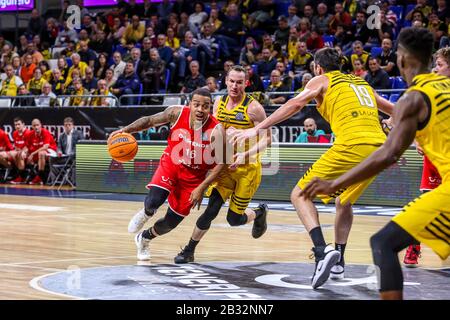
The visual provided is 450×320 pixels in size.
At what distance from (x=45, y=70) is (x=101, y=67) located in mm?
2048

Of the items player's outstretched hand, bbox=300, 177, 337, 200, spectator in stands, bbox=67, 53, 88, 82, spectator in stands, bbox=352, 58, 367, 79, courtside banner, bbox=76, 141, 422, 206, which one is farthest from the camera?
spectator in stands, bbox=67, 53, 88, 82

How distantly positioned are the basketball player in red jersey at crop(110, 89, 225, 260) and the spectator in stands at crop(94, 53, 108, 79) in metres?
13.6

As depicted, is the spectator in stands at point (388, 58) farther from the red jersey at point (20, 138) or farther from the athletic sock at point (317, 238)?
the athletic sock at point (317, 238)

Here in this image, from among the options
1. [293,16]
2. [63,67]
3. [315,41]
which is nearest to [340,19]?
[315,41]

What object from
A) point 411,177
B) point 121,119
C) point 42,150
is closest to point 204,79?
point 121,119

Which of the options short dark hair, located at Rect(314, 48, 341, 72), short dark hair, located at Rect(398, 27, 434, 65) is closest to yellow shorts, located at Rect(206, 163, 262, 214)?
short dark hair, located at Rect(314, 48, 341, 72)

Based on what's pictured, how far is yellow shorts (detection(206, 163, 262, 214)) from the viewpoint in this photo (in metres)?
8.95

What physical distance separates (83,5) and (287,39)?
9539mm

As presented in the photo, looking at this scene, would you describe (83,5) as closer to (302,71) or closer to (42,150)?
Answer: (42,150)

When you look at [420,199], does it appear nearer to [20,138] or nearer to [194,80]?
[194,80]

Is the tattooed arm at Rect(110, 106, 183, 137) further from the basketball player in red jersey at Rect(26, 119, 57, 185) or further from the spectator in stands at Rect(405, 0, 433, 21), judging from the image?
the basketball player in red jersey at Rect(26, 119, 57, 185)

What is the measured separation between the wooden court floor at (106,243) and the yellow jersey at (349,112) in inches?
70.0

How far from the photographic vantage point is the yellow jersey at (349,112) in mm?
7555

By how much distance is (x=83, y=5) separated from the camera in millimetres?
27562
